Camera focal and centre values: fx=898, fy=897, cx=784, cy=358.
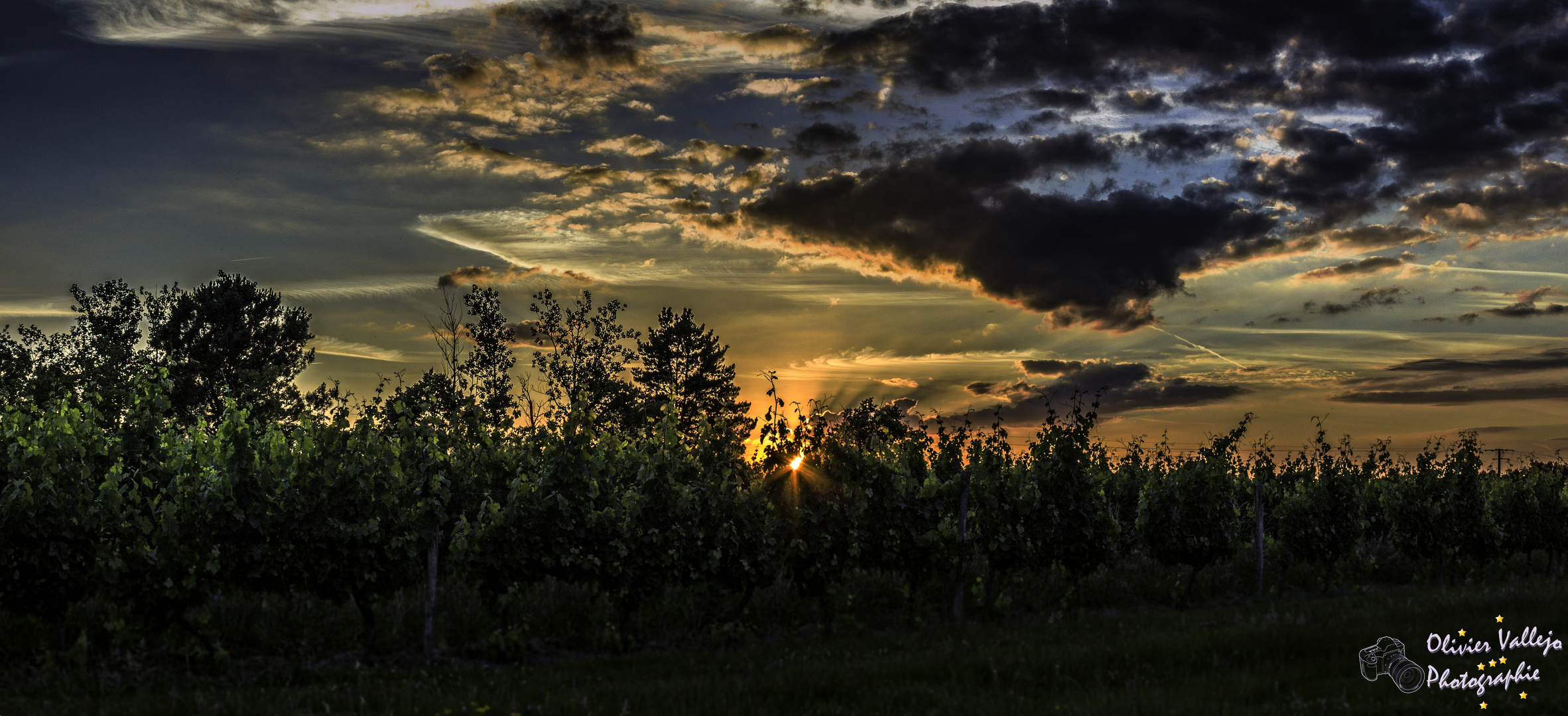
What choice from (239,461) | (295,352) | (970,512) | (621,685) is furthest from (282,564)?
(295,352)

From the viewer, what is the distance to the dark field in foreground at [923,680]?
915 centimetres

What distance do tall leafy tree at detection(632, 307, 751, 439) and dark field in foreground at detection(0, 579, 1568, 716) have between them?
3733 cm

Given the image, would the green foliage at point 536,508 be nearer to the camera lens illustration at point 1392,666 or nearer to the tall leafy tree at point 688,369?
the camera lens illustration at point 1392,666

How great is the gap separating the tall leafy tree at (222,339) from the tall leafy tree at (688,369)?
58.2ft

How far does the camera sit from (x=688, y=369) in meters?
52.6

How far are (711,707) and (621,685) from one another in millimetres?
1591

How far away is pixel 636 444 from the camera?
53.9ft

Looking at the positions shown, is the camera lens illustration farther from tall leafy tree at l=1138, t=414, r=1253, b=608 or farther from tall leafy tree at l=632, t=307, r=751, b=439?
tall leafy tree at l=632, t=307, r=751, b=439

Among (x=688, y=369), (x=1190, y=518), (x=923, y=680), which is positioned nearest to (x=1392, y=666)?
(x=923, y=680)

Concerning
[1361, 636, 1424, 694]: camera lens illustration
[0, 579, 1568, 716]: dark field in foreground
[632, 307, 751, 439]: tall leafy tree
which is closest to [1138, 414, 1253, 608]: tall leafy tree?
[0, 579, 1568, 716]: dark field in foreground

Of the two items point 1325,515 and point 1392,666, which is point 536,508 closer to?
point 1392,666

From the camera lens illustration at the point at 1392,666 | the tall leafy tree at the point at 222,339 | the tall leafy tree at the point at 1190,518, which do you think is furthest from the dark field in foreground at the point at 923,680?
the tall leafy tree at the point at 222,339

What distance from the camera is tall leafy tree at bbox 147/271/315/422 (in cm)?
4128

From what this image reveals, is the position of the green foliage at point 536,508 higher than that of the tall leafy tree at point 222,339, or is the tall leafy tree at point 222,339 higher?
the tall leafy tree at point 222,339
